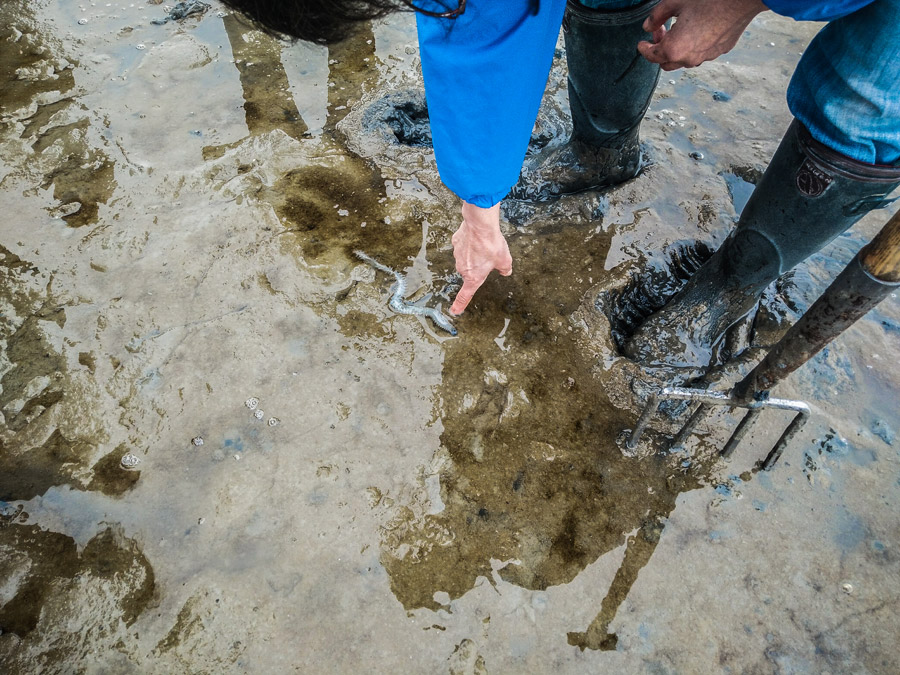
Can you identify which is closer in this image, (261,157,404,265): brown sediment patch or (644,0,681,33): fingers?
(644,0,681,33): fingers

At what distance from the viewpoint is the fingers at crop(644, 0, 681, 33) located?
5.39ft

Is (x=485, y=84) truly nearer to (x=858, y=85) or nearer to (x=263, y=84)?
(x=858, y=85)

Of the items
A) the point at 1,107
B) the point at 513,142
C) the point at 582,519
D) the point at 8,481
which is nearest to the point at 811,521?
the point at 582,519

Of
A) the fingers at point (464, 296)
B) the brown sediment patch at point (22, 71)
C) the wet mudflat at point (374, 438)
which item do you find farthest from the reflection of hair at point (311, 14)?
the brown sediment patch at point (22, 71)

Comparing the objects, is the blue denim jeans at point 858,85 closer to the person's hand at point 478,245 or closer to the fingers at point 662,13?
the fingers at point 662,13

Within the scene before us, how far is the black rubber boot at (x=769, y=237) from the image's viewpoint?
139cm

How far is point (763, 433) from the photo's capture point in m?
1.73

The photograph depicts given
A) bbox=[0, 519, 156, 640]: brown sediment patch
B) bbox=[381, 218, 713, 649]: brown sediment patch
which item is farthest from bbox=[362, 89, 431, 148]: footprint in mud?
bbox=[0, 519, 156, 640]: brown sediment patch

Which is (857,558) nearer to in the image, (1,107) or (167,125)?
(167,125)

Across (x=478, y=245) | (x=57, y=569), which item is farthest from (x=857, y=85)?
(x=57, y=569)

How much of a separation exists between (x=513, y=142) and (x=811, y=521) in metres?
1.36

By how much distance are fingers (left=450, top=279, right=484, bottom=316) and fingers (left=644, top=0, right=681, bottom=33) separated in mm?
920

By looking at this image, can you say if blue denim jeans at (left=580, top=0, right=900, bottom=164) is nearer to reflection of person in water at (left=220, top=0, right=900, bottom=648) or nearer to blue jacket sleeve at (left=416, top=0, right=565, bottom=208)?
reflection of person in water at (left=220, top=0, right=900, bottom=648)

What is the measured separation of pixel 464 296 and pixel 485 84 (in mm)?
734
